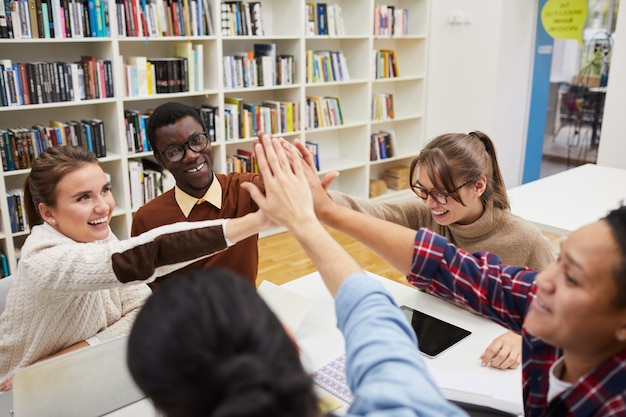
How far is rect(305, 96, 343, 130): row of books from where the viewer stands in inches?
187

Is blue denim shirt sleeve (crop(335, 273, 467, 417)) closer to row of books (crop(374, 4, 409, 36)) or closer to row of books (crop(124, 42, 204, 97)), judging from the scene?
row of books (crop(124, 42, 204, 97))

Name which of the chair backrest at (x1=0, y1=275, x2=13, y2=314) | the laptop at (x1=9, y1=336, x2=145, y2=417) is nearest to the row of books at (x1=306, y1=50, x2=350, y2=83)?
the chair backrest at (x1=0, y1=275, x2=13, y2=314)

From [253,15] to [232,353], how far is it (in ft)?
12.9

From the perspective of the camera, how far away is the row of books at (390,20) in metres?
4.95

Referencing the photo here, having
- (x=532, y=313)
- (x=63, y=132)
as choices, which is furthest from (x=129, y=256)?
(x=63, y=132)

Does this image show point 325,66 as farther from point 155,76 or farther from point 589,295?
point 589,295

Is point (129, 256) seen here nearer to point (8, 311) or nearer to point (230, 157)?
point (8, 311)

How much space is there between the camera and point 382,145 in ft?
17.4

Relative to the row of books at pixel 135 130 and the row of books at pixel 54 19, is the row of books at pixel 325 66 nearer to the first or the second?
the row of books at pixel 135 130

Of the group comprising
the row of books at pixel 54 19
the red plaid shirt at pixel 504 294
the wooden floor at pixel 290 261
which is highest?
the row of books at pixel 54 19

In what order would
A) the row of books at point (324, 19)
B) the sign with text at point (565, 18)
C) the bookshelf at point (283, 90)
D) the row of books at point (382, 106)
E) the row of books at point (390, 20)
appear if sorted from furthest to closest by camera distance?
the row of books at point (382, 106)
the row of books at point (390, 20)
the sign with text at point (565, 18)
the row of books at point (324, 19)
the bookshelf at point (283, 90)

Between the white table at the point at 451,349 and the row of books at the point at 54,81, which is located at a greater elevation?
the row of books at the point at 54,81

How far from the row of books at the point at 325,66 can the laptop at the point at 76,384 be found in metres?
→ 3.71

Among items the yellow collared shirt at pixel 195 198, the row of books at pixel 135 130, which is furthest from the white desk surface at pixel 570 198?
the row of books at pixel 135 130
